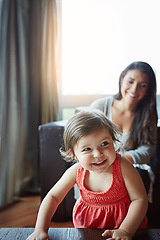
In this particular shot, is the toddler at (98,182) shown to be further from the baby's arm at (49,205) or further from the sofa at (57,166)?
the sofa at (57,166)

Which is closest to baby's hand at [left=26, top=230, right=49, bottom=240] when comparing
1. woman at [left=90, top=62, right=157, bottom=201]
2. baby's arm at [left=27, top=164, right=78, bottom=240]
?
baby's arm at [left=27, top=164, right=78, bottom=240]

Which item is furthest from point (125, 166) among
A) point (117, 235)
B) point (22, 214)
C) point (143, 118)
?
point (22, 214)

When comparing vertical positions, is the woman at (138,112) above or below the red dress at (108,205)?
above

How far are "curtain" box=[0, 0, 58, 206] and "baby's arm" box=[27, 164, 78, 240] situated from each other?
4.48 ft

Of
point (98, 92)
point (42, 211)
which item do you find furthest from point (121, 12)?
point (42, 211)

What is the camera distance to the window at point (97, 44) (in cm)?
226

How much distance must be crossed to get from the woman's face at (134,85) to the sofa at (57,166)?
0.41m

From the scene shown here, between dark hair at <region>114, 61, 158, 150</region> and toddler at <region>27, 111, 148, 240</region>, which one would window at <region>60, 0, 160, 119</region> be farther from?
toddler at <region>27, 111, 148, 240</region>

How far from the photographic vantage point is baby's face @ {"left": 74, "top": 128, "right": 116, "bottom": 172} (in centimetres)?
76

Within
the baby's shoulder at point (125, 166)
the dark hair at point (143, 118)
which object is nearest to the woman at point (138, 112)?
the dark hair at point (143, 118)

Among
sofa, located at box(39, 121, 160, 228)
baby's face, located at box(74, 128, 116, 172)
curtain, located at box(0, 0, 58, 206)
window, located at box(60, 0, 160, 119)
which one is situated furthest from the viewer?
window, located at box(60, 0, 160, 119)

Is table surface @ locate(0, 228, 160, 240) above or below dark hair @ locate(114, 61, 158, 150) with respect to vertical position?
below

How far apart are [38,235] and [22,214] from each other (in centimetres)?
146

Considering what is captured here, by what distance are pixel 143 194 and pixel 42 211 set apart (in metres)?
0.30
